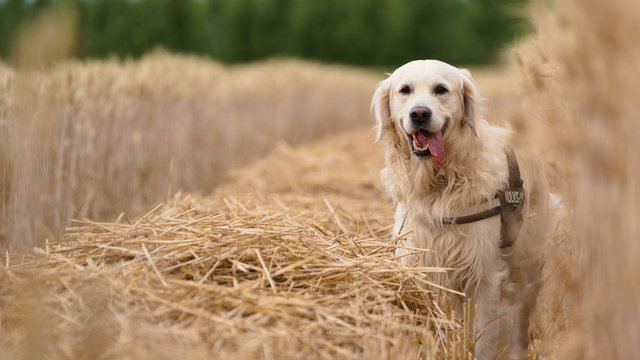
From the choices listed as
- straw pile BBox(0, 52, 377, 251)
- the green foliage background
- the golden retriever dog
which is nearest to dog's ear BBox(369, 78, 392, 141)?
the golden retriever dog

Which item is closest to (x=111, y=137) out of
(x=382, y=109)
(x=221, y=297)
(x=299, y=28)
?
(x=382, y=109)

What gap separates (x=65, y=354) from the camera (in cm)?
170

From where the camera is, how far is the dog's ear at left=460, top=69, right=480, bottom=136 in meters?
2.78

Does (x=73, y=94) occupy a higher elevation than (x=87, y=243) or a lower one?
higher

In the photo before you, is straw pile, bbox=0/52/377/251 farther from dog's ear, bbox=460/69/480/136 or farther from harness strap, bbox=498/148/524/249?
harness strap, bbox=498/148/524/249

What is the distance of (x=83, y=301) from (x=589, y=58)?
1.65 m

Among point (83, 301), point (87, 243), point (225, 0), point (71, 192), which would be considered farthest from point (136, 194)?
point (225, 0)

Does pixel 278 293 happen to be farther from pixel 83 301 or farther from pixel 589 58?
pixel 589 58

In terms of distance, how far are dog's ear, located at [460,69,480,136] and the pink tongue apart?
190 millimetres

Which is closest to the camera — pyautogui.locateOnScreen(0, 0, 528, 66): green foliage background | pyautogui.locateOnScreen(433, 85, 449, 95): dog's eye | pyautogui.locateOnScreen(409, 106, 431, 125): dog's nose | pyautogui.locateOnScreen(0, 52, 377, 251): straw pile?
pyautogui.locateOnScreen(409, 106, 431, 125): dog's nose

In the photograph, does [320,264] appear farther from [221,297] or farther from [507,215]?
[507,215]

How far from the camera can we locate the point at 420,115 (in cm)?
261

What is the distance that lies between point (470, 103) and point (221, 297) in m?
1.52

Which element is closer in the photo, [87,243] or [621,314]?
[621,314]
